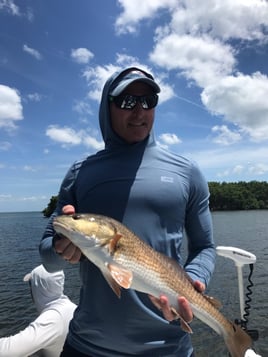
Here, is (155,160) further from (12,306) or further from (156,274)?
(12,306)

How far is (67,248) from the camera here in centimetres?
265

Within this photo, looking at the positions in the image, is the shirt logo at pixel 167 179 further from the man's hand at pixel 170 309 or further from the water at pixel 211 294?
the water at pixel 211 294

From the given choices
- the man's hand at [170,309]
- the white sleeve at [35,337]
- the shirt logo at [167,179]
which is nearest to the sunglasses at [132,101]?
the shirt logo at [167,179]

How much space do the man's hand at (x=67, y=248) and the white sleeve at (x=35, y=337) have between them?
453cm

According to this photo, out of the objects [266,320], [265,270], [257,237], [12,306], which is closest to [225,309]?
[266,320]

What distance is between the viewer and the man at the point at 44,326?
6.40m

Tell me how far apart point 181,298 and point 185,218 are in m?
0.71

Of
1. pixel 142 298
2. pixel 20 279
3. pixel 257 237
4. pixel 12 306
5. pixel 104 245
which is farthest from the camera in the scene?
pixel 257 237

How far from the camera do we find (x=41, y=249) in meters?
2.99

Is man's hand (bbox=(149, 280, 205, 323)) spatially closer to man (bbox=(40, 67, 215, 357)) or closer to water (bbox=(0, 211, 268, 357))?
man (bbox=(40, 67, 215, 357))

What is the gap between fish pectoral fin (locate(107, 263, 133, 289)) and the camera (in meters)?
2.38

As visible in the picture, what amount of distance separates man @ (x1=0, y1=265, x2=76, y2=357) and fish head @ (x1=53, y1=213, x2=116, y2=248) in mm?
4769

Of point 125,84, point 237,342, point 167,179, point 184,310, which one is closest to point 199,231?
point 167,179

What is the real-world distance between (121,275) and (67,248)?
0.47 metres
